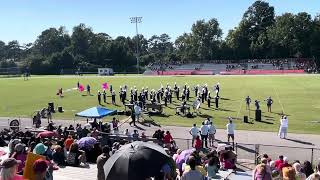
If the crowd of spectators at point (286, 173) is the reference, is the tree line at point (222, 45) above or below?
above

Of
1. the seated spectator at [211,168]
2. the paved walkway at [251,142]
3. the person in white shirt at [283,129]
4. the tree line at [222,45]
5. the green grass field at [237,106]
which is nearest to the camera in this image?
the seated spectator at [211,168]

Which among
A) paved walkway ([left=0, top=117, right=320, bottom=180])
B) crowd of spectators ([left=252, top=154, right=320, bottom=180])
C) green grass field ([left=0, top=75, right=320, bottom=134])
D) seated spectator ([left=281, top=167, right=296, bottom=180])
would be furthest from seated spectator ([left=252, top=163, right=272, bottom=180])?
green grass field ([left=0, top=75, right=320, bottom=134])

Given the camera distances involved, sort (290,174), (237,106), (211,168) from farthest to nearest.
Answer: (237,106)
(211,168)
(290,174)

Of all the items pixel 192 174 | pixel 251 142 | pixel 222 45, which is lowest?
pixel 251 142

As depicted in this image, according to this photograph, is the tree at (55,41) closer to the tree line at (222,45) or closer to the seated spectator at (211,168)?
the tree line at (222,45)

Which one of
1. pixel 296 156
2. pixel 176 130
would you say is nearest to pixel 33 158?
pixel 296 156

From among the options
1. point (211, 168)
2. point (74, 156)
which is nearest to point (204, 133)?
point (74, 156)

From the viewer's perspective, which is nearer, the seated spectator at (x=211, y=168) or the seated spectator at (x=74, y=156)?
the seated spectator at (x=211, y=168)

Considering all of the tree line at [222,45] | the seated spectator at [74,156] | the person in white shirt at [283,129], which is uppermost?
the tree line at [222,45]

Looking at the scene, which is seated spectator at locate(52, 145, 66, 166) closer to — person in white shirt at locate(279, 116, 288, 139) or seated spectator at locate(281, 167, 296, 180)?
seated spectator at locate(281, 167, 296, 180)

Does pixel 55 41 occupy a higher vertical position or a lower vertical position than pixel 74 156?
higher

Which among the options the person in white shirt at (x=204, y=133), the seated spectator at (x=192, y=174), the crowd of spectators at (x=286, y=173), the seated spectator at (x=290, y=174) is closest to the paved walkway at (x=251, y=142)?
the person in white shirt at (x=204, y=133)

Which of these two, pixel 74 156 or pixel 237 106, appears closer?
pixel 74 156

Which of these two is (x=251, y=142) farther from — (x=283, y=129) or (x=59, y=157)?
(x=59, y=157)
